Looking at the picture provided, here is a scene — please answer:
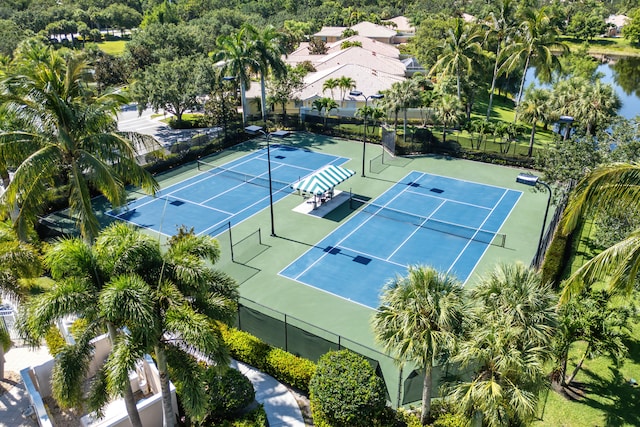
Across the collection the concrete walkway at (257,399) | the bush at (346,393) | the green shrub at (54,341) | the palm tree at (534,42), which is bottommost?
the concrete walkway at (257,399)

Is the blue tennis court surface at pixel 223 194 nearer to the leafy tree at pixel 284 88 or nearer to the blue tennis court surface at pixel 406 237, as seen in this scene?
the blue tennis court surface at pixel 406 237

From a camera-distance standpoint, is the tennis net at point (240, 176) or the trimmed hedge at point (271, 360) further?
the tennis net at point (240, 176)

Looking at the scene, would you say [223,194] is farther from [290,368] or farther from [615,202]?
[615,202]

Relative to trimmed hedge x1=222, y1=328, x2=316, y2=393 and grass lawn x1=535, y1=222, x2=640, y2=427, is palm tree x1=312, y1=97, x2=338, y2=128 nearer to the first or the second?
trimmed hedge x1=222, y1=328, x2=316, y2=393

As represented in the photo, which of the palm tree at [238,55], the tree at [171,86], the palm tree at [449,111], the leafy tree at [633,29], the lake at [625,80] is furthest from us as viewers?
the leafy tree at [633,29]

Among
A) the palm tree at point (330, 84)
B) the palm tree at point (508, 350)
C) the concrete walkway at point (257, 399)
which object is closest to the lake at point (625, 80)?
the palm tree at point (330, 84)

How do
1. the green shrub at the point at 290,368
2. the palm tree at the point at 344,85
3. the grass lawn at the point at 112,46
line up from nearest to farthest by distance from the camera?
the green shrub at the point at 290,368 < the palm tree at the point at 344,85 < the grass lawn at the point at 112,46
